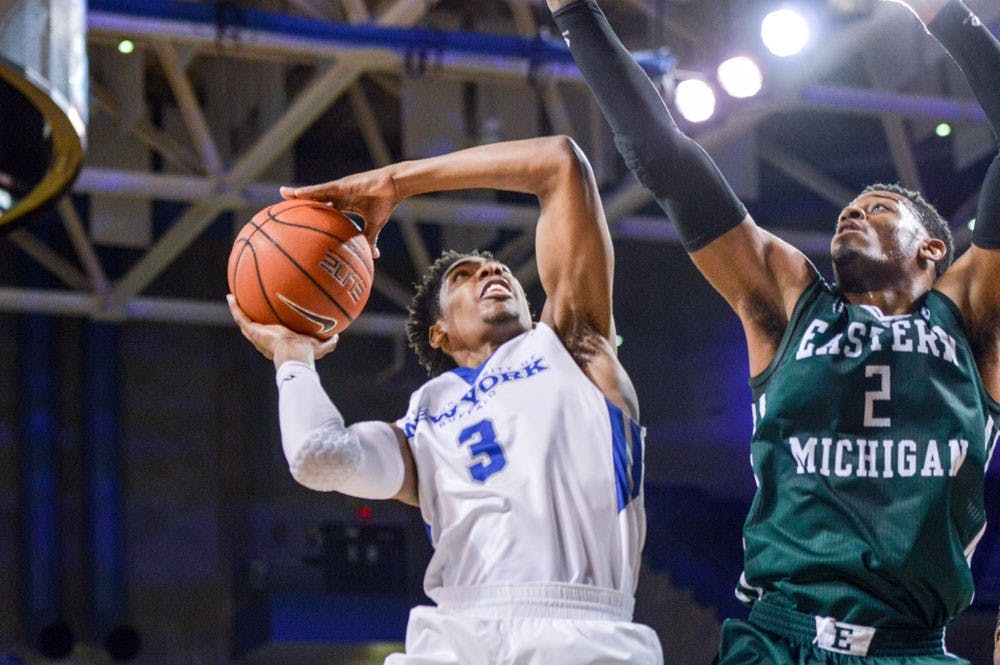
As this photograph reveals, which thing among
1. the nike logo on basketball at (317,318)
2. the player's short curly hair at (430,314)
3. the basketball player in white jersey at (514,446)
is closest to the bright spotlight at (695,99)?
the player's short curly hair at (430,314)

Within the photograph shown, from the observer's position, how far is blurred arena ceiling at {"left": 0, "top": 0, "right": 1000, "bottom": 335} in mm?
8180

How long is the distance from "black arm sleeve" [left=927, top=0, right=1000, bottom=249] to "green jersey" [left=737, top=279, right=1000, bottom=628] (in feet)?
0.82

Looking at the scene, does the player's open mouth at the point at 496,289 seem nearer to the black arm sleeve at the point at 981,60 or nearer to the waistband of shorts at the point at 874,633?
the waistband of shorts at the point at 874,633

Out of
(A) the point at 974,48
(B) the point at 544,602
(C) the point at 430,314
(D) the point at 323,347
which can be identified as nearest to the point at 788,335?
(A) the point at 974,48

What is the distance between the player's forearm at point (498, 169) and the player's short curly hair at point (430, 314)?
0.32 metres

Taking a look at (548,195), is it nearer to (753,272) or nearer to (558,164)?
(558,164)

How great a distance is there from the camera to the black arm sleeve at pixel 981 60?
10.8 ft

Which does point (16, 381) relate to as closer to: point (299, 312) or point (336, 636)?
point (336, 636)

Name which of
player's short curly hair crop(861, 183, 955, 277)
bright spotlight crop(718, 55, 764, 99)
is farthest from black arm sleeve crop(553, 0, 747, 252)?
bright spotlight crop(718, 55, 764, 99)

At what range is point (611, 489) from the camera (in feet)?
10.4

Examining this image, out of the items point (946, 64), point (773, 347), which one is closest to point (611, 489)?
point (773, 347)

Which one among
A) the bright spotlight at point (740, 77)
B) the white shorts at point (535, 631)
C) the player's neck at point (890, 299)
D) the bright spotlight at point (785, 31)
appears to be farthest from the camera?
the bright spotlight at point (740, 77)

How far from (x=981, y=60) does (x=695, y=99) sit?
4.93 m

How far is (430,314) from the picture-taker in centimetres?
388
